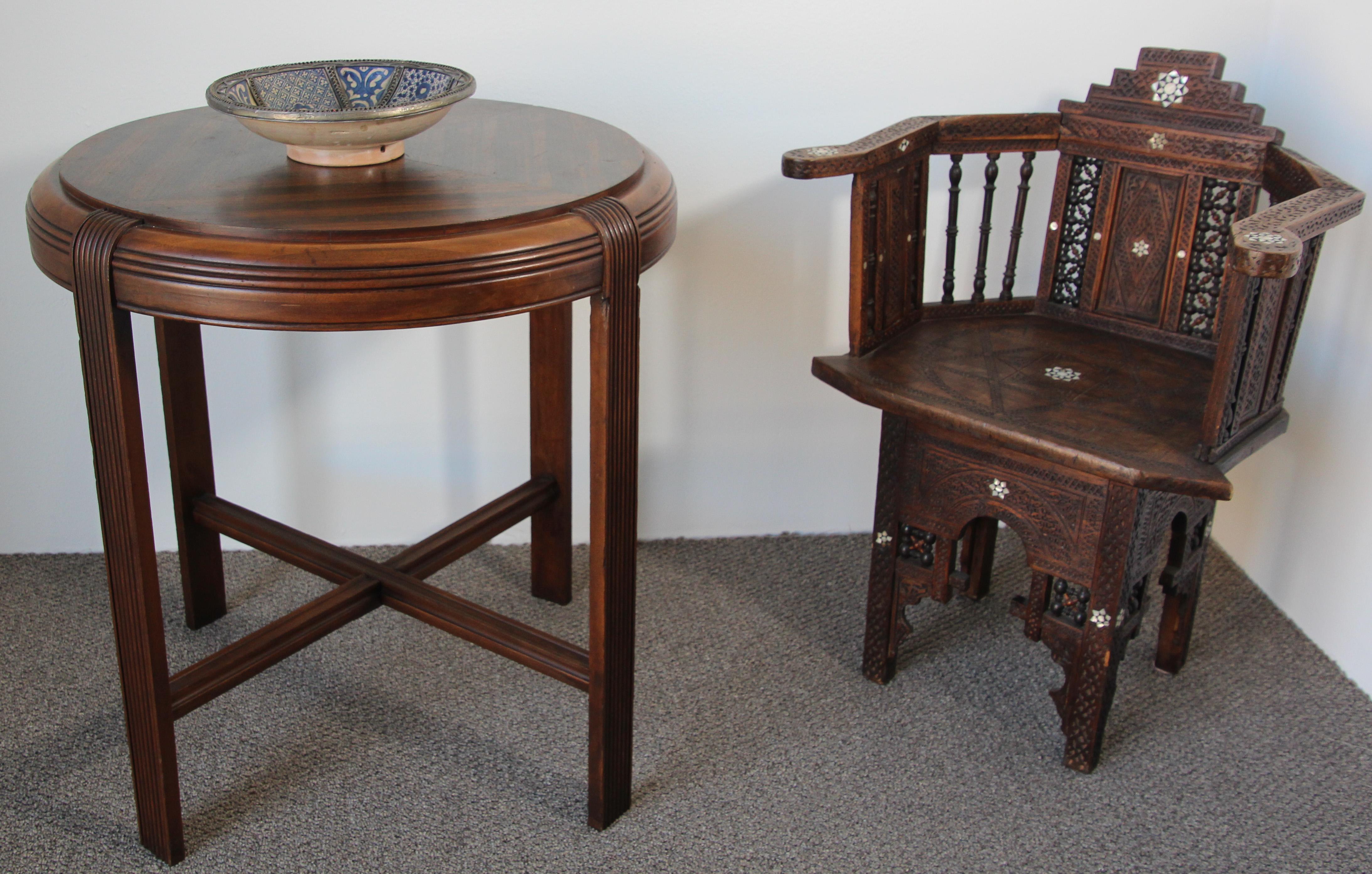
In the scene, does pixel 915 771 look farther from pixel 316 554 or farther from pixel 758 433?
pixel 316 554

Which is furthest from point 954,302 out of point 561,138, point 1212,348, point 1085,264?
point 561,138

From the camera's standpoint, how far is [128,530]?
1720mm

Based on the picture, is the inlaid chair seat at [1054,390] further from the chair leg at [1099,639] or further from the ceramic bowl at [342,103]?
the ceramic bowl at [342,103]

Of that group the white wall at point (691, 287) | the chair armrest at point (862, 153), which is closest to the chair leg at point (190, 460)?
the white wall at point (691, 287)

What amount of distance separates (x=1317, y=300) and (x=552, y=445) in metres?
1.51

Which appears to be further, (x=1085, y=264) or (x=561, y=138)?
(x=1085, y=264)

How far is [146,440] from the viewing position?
2711mm

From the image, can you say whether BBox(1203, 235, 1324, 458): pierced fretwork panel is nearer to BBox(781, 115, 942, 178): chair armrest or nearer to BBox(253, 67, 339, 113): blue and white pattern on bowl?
BBox(781, 115, 942, 178): chair armrest

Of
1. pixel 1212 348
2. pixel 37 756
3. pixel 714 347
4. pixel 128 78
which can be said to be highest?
pixel 128 78

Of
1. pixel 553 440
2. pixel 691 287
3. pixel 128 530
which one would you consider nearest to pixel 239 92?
pixel 128 530

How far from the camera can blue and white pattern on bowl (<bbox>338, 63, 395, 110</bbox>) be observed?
1997mm

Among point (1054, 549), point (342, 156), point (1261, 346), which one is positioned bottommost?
point (1054, 549)

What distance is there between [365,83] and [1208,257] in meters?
1.44

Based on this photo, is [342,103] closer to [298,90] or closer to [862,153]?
[298,90]
